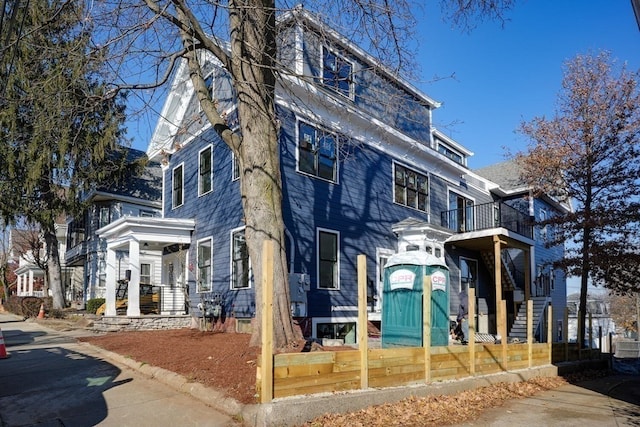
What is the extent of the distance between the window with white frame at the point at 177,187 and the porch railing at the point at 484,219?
32.0 ft

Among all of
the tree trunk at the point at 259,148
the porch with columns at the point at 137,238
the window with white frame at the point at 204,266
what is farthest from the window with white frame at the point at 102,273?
the tree trunk at the point at 259,148

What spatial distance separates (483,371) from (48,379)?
24.8 ft

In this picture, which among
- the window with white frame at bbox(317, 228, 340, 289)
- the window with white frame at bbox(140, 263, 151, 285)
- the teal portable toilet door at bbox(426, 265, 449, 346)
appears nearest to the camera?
the teal portable toilet door at bbox(426, 265, 449, 346)

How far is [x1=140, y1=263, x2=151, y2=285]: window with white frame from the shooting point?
22.9m

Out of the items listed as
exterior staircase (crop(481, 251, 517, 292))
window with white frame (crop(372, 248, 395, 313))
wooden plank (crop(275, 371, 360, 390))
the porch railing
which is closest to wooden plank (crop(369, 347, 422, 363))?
wooden plank (crop(275, 371, 360, 390))

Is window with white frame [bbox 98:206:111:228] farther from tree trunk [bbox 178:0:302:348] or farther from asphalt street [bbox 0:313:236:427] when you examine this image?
tree trunk [bbox 178:0:302:348]

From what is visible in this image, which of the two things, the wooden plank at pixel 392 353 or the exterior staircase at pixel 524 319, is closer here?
the wooden plank at pixel 392 353

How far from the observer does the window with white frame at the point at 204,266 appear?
1484 centimetres

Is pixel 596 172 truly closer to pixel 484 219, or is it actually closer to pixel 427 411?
pixel 484 219

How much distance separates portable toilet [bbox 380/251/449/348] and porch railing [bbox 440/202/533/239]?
887 centimetres

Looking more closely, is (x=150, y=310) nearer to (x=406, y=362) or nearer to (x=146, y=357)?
(x=146, y=357)

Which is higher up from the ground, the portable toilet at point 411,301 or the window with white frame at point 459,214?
the window with white frame at point 459,214

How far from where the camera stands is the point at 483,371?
368 inches

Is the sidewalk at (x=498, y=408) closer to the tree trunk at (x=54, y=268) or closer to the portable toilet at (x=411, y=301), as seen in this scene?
the portable toilet at (x=411, y=301)
